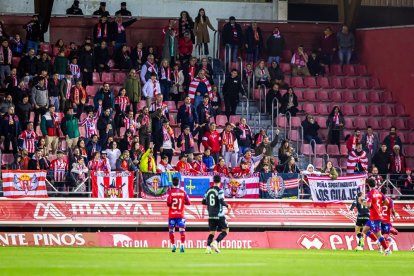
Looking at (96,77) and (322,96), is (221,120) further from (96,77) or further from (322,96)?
(322,96)

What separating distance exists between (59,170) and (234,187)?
5080 mm

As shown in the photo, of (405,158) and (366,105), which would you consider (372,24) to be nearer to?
(366,105)

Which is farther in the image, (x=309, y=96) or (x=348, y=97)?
(x=348, y=97)

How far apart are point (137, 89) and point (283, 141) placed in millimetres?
5136

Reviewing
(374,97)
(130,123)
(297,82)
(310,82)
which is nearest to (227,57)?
(297,82)

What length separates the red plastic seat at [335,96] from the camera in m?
45.4

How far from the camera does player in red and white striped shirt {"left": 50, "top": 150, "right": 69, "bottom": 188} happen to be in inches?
1389

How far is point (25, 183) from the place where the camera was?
34.5 m

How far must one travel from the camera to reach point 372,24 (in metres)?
49.2

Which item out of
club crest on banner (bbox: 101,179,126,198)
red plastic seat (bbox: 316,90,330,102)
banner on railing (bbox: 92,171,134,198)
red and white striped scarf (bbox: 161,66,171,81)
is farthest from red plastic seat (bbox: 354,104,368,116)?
club crest on banner (bbox: 101,179,126,198)

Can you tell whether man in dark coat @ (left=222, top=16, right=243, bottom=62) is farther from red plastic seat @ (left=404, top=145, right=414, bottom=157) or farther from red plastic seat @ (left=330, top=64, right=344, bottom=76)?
red plastic seat @ (left=404, top=145, right=414, bottom=157)

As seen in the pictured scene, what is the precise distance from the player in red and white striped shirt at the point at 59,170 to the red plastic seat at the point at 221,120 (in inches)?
303

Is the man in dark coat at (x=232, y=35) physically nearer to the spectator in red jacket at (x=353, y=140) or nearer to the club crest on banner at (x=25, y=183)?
the spectator in red jacket at (x=353, y=140)

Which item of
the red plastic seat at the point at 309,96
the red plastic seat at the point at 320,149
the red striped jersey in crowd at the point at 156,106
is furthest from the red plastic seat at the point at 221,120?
the red plastic seat at the point at 309,96
